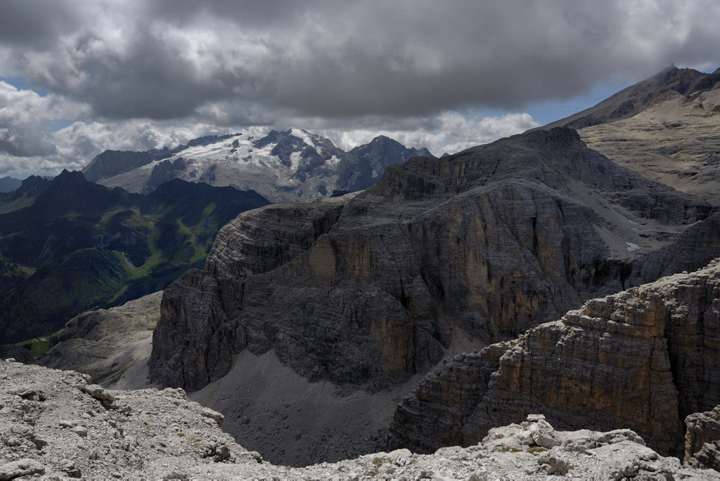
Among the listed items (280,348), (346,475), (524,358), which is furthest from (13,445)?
(280,348)

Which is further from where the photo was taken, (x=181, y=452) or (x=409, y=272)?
(x=409, y=272)

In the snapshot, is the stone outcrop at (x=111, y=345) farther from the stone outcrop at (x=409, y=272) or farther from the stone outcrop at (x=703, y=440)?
the stone outcrop at (x=703, y=440)

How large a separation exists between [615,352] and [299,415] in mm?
53547

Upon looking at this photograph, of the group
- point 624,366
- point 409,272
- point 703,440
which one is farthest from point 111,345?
point 703,440

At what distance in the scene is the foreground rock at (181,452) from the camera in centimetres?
2182

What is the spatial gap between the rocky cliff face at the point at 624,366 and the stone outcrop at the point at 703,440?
9693 millimetres

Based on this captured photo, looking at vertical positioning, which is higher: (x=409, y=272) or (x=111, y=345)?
(x=409, y=272)

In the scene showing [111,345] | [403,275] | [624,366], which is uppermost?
[403,275]

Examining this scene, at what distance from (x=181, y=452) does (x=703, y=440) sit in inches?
1065

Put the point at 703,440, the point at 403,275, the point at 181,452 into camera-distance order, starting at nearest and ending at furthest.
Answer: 1. the point at 181,452
2. the point at 703,440
3. the point at 403,275

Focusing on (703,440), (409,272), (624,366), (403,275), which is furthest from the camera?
(409,272)

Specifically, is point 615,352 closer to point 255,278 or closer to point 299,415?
point 299,415

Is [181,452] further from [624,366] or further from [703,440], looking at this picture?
[624,366]

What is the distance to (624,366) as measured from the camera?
43750 millimetres
